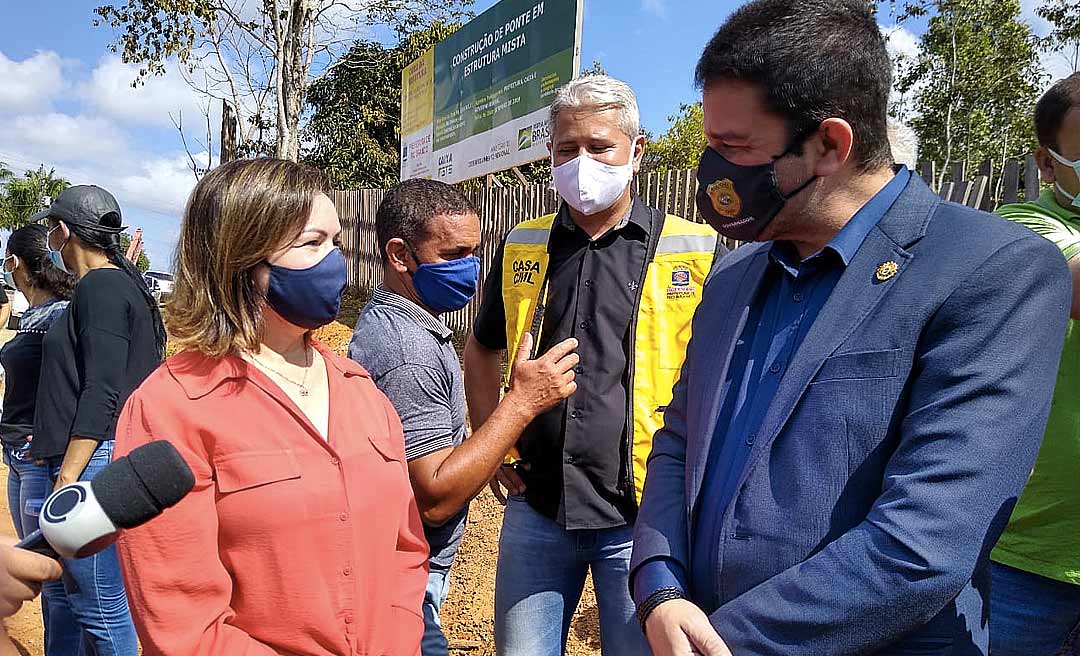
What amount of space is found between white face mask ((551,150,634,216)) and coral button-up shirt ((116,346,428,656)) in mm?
1233

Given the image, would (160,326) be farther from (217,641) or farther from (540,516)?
(217,641)

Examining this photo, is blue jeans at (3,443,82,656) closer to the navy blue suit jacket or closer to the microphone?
the microphone

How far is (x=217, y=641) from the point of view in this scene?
172cm

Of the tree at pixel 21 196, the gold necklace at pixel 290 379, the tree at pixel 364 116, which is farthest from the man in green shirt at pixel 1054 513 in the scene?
the tree at pixel 21 196

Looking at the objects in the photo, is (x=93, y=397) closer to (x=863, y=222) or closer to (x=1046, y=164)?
(x=863, y=222)

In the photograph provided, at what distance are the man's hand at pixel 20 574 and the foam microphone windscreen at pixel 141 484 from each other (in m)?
0.10

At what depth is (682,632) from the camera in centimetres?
155

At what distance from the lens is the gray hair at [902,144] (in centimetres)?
170

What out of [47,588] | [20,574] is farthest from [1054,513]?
[47,588]

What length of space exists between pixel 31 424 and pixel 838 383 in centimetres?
360

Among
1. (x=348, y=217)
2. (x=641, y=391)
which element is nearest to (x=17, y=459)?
(x=641, y=391)

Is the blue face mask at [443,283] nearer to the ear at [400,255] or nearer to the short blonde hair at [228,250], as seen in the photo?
the ear at [400,255]

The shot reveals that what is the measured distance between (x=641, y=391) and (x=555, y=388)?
394mm

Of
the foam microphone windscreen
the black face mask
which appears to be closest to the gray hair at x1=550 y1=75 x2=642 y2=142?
the black face mask
